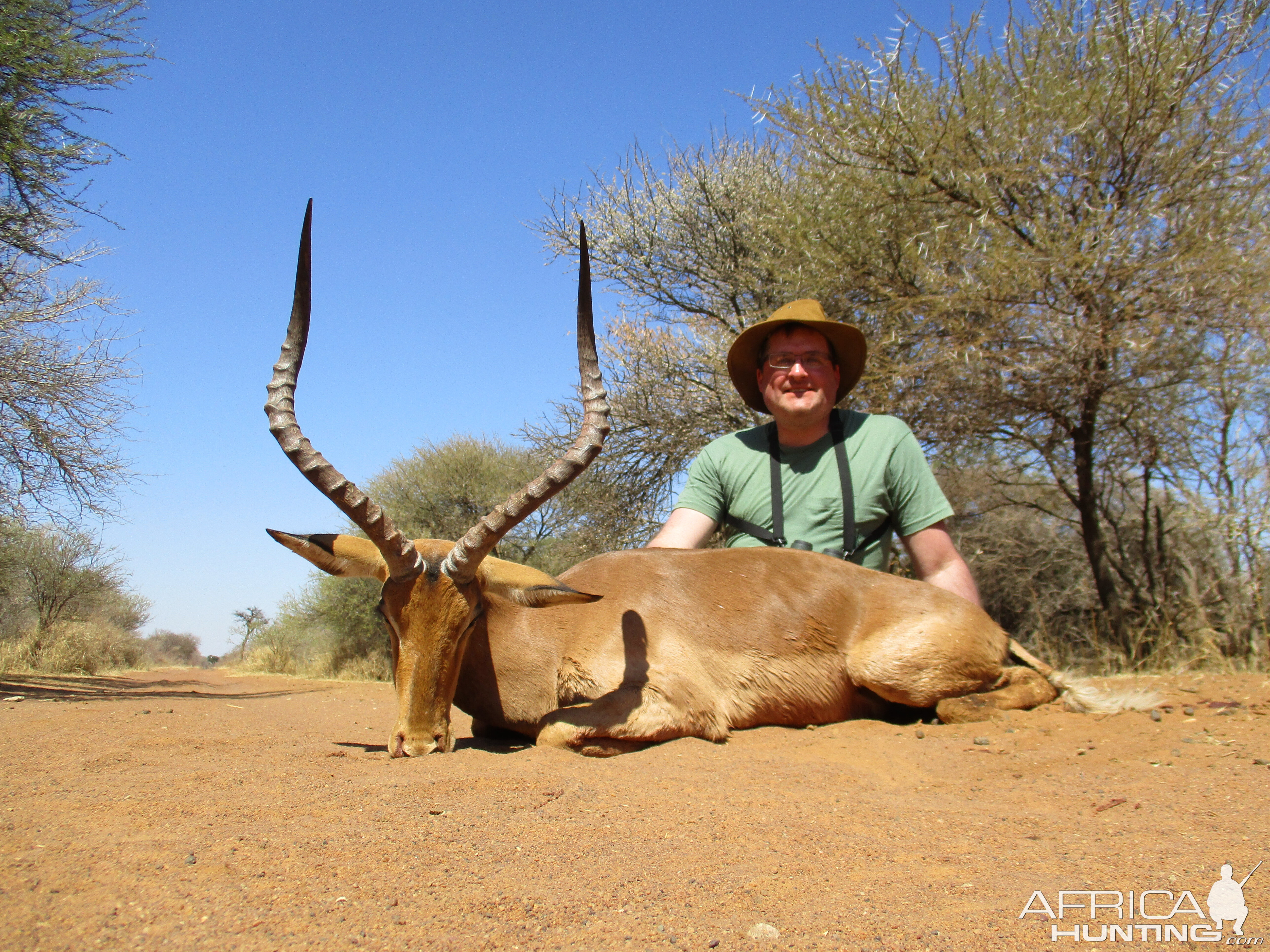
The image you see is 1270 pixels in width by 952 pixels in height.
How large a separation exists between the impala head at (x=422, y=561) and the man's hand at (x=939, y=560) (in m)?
2.18

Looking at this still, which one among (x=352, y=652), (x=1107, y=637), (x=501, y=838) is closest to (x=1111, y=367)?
(x=1107, y=637)

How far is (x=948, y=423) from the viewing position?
9.73 metres

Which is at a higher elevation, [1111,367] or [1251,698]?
[1111,367]

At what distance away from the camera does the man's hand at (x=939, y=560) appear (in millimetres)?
5398

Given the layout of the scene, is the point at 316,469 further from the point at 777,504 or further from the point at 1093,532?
the point at 1093,532

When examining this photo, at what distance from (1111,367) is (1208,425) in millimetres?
1093

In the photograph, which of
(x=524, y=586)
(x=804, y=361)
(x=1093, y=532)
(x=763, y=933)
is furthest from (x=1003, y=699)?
(x=1093, y=532)

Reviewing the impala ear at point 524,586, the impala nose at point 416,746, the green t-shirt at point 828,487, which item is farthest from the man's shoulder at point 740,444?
the impala nose at point 416,746

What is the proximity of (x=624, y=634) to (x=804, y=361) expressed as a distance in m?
2.40

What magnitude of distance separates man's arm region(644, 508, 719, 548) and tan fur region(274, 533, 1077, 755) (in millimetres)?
783

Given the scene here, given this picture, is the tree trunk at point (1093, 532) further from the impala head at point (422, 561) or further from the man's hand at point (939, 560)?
the impala head at point (422, 561)

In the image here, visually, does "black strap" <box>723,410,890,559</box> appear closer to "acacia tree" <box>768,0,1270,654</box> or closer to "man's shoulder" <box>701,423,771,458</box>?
"man's shoulder" <box>701,423,771,458</box>

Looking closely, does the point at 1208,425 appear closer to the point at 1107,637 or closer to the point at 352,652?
the point at 1107,637

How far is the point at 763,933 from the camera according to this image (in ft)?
6.16
